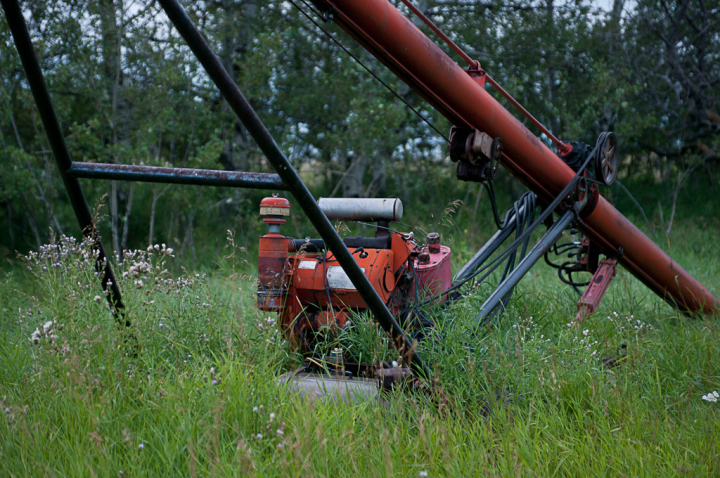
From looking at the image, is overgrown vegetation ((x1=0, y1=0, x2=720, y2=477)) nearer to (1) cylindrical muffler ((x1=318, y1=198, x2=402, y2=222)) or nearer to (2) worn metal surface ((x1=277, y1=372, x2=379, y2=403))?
(2) worn metal surface ((x1=277, y1=372, x2=379, y2=403))

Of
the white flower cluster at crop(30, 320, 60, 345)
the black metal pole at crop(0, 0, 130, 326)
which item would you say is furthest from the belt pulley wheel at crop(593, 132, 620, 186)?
the white flower cluster at crop(30, 320, 60, 345)

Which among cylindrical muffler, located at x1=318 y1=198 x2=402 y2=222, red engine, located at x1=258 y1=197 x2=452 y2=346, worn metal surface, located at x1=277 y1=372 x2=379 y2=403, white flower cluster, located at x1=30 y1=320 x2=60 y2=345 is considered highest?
cylindrical muffler, located at x1=318 y1=198 x2=402 y2=222

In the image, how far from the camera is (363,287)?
7.09 ft

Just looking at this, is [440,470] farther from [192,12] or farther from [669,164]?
[669,164]

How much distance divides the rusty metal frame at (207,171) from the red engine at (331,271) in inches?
25.8

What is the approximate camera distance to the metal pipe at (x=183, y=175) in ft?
6.42

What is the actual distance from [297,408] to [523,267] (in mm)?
1777

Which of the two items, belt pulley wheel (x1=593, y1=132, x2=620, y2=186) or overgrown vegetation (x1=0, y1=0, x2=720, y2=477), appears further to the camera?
belt pulley wheel (x1=593, y1=132, x2=620, y2=186)

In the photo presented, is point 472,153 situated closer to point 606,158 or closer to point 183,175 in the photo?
point 606,158

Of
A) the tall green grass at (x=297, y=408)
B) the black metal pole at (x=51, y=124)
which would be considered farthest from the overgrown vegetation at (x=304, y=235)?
the black metal pole at (x=51, y=124)

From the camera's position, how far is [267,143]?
184cm

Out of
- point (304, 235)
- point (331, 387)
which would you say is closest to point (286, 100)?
point (304, 235)

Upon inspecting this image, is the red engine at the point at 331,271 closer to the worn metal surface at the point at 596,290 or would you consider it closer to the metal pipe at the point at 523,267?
the metal pipe at the point at 523,267

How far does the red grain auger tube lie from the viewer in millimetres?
2801
